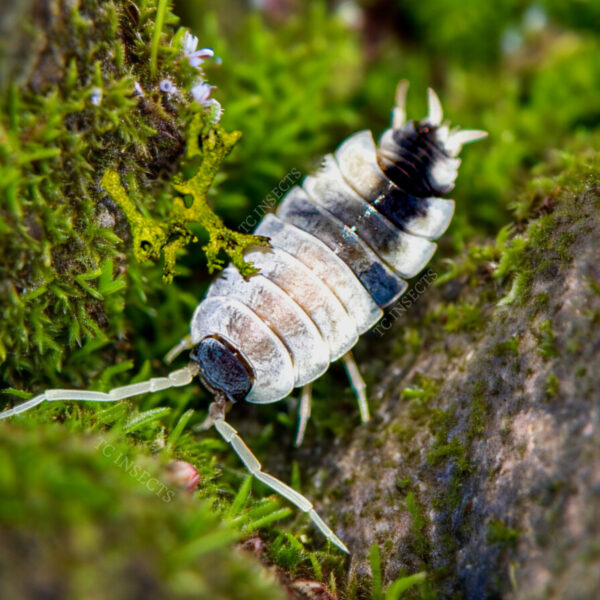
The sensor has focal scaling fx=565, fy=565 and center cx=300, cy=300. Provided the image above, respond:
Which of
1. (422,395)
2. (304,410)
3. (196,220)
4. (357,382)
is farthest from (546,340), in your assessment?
(196,220)

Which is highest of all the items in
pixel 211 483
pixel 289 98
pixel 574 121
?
pixel 574 121

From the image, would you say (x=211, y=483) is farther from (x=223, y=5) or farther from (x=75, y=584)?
(x=223, y=5)

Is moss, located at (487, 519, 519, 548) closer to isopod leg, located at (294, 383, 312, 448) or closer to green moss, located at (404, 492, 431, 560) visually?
green moss, located at (404, 492, 431, 560)

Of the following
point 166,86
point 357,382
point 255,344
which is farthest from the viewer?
point 357,382

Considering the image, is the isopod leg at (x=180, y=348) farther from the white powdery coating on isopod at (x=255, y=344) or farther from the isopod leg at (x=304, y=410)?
the isopod leg at (x=304, y=410)

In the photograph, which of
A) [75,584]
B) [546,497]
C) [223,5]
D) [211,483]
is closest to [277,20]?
[223,5]

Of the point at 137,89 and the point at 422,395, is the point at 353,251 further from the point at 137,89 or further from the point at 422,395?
the point at 137,89
